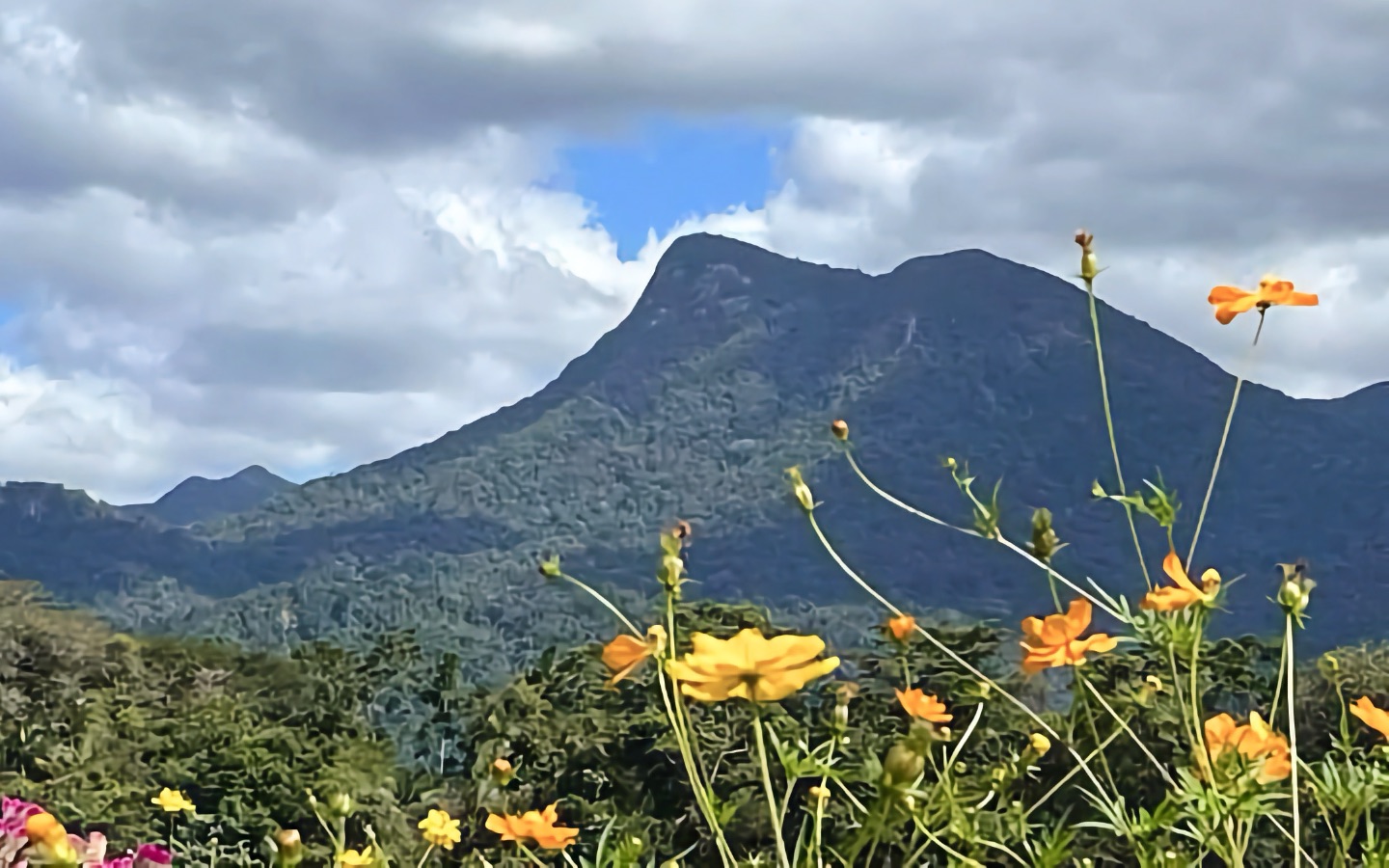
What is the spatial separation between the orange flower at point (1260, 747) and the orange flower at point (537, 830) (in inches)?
23.5

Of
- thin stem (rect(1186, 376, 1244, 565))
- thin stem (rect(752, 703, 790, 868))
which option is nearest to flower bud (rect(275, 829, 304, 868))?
thin stem (rect(752, 703, 790, 868))

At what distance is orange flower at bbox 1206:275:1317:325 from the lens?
1.36 meters

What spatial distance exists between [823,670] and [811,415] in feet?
247

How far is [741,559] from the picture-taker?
2435 inches

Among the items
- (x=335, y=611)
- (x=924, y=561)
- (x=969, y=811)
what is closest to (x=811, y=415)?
(x=924, y=561)

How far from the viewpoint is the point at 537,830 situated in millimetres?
1657

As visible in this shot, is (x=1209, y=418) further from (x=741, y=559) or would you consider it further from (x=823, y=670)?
(x=823, y=670)

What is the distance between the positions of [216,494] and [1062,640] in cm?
10693

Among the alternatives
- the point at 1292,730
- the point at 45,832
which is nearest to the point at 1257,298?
the point at 1292,730

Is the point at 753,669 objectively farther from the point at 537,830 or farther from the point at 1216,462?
the point at 537,830

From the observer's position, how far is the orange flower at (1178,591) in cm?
117

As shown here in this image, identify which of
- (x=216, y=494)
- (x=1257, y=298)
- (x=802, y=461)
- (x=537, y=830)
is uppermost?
(x=216, y=494)

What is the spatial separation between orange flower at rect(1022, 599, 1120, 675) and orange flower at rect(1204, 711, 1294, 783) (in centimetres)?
11

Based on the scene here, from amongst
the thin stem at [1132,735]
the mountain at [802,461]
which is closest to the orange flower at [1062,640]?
the thin stem at [1132,735]
